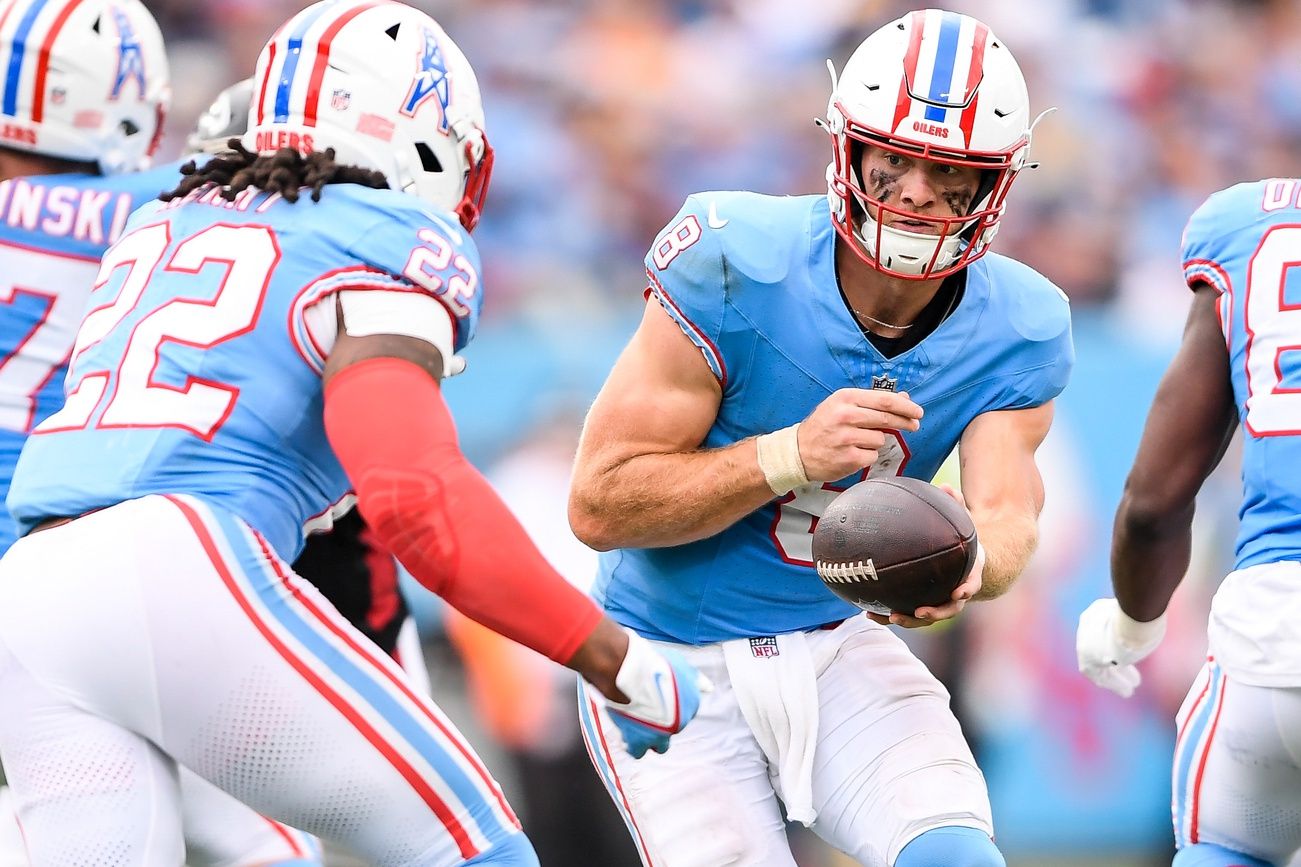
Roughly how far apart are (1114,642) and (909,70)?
132 cm

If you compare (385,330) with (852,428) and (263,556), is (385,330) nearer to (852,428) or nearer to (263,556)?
(263,556)

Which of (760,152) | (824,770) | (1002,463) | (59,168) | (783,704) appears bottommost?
(824,770)

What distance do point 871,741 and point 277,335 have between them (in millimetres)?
1303

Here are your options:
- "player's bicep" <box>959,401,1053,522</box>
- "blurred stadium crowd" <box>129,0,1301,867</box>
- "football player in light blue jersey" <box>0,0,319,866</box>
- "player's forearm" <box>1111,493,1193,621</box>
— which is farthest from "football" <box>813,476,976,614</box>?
"blurred stadium crowd" <box>129,0,1301,867</box>

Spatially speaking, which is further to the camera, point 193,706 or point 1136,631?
point 1136,631

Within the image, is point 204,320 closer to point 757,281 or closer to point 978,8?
point 757,281

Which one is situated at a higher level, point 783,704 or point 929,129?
point 929,129

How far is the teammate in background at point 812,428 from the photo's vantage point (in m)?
2.92

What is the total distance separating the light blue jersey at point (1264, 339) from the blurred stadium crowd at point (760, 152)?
241 cm

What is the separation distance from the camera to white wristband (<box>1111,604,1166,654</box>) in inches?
135

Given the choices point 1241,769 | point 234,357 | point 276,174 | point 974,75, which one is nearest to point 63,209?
point 276,174

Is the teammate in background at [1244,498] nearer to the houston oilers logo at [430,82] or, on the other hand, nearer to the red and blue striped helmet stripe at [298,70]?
the houston oilers logo at [430,82]

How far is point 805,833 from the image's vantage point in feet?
16.2

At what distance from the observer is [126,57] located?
370 cm
